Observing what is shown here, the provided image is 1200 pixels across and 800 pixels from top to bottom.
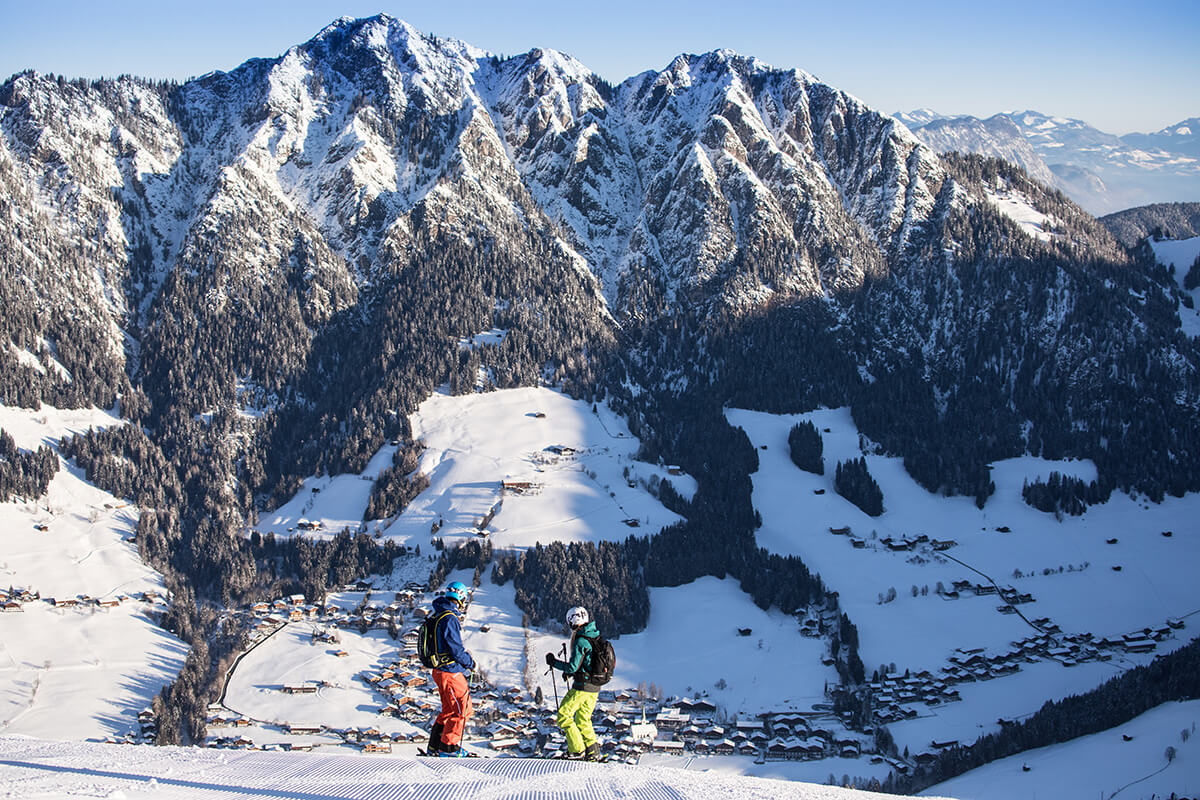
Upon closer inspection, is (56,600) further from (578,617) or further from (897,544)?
(897,544)

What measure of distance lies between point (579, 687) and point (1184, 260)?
198070 millimetres

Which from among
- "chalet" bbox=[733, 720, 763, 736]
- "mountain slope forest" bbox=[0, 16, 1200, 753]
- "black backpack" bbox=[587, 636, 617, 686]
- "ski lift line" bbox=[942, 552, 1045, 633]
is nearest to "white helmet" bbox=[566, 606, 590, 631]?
"black backpack" bbox=[587, 636, 617, 686]

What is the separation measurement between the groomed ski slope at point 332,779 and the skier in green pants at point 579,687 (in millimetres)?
2050

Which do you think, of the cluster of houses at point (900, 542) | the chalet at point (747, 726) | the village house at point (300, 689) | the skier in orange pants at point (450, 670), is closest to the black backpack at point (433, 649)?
the skier in orange pants at point (450, 670)

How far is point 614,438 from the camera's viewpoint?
145250 millimetres

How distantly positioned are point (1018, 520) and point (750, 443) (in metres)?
38.3

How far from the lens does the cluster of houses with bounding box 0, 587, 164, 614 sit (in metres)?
104

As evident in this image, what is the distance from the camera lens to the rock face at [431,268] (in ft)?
497

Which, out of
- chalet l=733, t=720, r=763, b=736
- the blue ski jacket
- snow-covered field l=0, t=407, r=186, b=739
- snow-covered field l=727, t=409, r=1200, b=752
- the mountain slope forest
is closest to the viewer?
the blue ski jacket

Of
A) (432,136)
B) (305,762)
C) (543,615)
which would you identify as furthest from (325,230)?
(305,762)

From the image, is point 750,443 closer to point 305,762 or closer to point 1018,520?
point 1018,520

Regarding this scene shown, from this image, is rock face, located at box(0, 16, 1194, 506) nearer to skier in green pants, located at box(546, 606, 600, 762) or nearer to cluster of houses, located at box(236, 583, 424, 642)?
cluster of houses, located at box(236, 583, 424, 642)

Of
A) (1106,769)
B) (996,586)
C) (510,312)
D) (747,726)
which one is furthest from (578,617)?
(510,312)

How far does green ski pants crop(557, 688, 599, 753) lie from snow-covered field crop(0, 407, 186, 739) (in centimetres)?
7119
